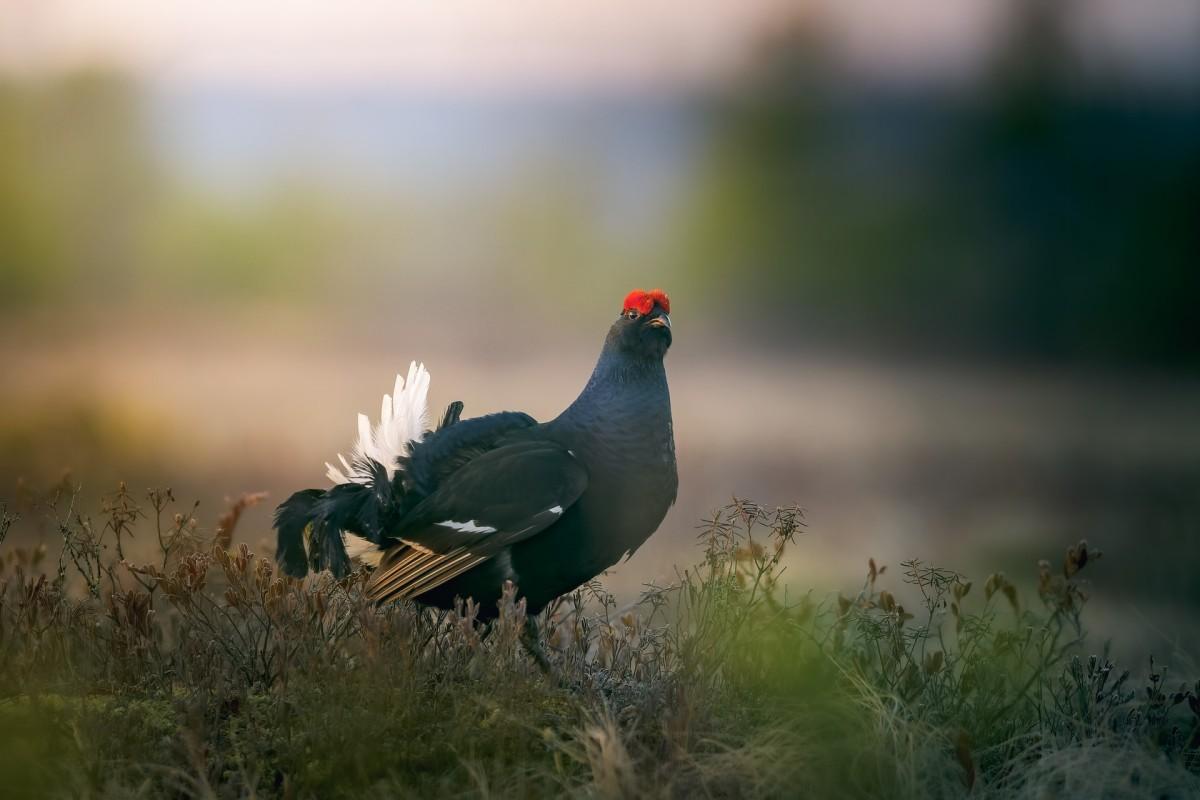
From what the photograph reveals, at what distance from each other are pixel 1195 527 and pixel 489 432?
5886 millimetres

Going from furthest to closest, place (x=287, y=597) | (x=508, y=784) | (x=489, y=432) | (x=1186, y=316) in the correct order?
(x=1186, y=316)
(x=489, y=432)
(x=287, y=597)
(x=508, y=784)

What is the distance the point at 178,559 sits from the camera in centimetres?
421

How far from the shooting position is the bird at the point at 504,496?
4191 mm

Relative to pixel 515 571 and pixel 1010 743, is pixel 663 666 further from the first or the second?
pixel 1010 743

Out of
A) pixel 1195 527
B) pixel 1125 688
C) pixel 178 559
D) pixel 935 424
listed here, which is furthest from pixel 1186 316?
pixel 178 559

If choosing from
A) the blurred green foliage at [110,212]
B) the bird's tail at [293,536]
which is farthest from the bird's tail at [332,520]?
the blurred green foliage at [110,212]

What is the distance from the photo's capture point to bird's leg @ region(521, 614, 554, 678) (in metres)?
4.08

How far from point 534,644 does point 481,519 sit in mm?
487

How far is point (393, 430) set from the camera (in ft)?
15.2

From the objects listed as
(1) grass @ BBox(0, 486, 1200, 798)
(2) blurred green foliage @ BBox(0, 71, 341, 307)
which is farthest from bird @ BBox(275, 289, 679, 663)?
(2) blurred green foliage @ BBox(0, 71, 341, 307)

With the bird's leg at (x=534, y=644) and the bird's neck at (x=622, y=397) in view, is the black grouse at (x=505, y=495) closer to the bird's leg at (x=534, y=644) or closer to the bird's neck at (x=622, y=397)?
the bird's neck at (x=622, y=397)

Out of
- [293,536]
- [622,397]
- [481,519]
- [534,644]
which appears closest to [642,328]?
[622,397]

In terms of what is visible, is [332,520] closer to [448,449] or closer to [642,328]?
[448,449]

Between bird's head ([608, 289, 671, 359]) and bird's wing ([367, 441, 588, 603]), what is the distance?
0.49 metres
